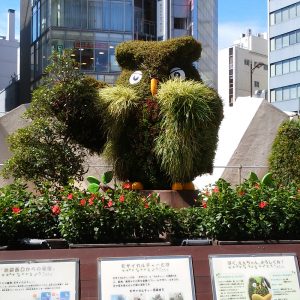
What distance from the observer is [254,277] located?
12.8 feet

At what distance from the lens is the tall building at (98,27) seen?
2688 cm

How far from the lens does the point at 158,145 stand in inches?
279

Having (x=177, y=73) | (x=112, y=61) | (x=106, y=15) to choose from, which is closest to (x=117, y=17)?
(x=106, y=15)

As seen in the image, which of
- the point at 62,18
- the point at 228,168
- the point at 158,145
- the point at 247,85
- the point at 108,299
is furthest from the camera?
the point at 247,85

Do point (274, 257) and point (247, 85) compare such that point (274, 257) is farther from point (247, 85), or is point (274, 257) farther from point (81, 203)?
point (247, 85)

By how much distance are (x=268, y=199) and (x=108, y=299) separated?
2015mm

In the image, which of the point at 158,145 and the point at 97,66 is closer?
the point at 158,145

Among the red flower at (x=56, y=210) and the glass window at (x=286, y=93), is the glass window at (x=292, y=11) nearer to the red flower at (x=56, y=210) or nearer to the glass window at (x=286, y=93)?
the glass window at (x=286, y=93)

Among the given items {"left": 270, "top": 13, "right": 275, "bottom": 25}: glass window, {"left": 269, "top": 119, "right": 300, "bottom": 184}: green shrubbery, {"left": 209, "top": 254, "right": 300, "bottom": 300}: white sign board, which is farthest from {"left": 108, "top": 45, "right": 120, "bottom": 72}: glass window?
{"left": 209, "top": 254, "right": 300, "bottom": 300}: white sign board

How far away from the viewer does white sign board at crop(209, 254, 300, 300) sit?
3838 mm

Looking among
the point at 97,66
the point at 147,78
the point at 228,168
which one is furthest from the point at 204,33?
the point at 147,78

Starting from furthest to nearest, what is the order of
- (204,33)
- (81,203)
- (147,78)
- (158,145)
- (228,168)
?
(204,33)
(228,168)
(147,78)
(158,145)
(81,203)

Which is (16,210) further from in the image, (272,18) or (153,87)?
(272,18)

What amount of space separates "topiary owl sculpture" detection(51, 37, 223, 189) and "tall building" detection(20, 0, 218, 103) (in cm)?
1809
